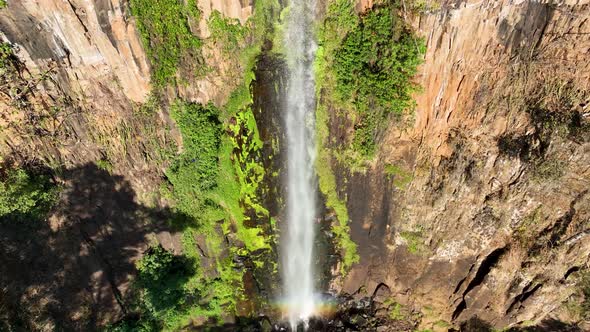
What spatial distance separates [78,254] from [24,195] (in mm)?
3234

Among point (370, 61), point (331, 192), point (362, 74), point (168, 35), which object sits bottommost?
point (331, 192)

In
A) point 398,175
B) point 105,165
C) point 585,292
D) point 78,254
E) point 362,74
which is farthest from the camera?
point 78,254

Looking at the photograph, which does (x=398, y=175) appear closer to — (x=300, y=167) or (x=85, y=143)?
(x=300, y=167)

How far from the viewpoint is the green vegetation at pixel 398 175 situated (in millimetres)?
12047

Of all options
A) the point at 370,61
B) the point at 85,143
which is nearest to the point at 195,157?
the point at 85,143

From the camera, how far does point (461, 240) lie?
41.8 ft

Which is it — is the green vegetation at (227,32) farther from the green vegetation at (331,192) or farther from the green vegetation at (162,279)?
the green vegetation at (162,279)

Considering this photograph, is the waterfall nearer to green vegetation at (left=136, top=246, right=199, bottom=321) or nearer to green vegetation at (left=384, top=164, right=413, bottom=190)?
green vegetation at (left=384, top=164, right=413, bottom=190)

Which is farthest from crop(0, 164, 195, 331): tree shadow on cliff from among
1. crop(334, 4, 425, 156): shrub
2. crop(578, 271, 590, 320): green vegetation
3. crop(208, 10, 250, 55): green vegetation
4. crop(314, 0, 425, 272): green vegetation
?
crop(578, 271, 590, 320): green vegetation

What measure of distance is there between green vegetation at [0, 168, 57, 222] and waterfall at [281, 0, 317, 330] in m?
8.73

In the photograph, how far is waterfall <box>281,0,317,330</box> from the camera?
1117cm

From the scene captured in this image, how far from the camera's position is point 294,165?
41.0 feet

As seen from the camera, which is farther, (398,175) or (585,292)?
(585,292)

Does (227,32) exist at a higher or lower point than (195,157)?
higher
